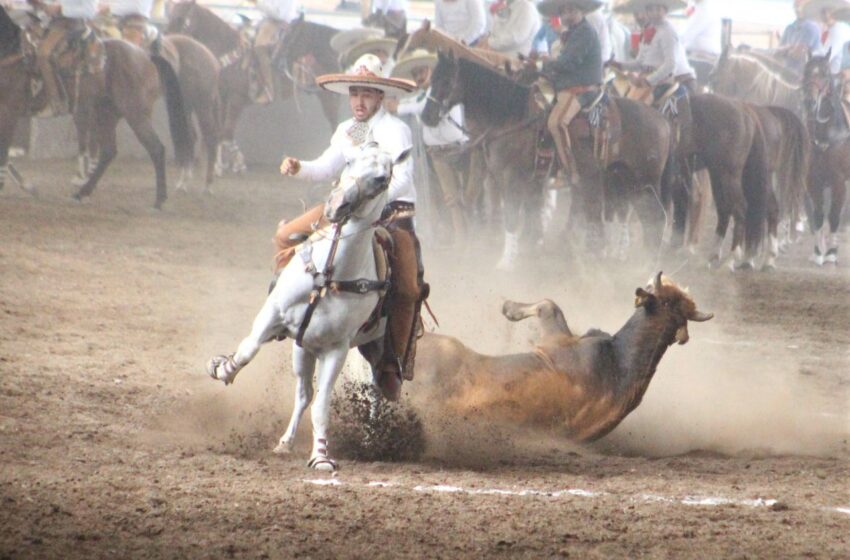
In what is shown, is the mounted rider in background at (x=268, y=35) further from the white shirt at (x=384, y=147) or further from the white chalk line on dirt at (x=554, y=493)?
the white chalk line on dirt at (x=554, y=493)

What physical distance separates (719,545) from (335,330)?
6.48 ft

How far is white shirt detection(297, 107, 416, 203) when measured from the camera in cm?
652

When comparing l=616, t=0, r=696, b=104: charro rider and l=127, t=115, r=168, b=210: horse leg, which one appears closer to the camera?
l=127, t=115, r=168, b=210: horse leg

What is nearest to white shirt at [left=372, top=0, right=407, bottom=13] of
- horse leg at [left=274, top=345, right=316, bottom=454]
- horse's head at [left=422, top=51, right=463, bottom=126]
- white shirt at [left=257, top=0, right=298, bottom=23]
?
white shirt at [left=257, top=0, right=298, bottom=23]

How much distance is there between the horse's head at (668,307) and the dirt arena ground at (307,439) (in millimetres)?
707

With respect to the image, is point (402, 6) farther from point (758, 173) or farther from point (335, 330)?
point (335, 330)

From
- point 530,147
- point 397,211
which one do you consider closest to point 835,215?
point 530,147

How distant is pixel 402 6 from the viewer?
17344mm

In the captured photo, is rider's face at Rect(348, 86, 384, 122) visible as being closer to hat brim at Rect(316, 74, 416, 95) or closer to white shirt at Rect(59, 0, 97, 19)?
hat brim at Rect(316, 74, 416, 95)

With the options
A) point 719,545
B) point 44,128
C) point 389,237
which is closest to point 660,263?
point 44,128

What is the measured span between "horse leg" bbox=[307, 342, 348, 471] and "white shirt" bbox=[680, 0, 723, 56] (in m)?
12.5

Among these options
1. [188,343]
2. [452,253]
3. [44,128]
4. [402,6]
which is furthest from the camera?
[402,6]

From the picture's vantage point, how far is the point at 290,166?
6312mm

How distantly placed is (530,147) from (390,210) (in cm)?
839
